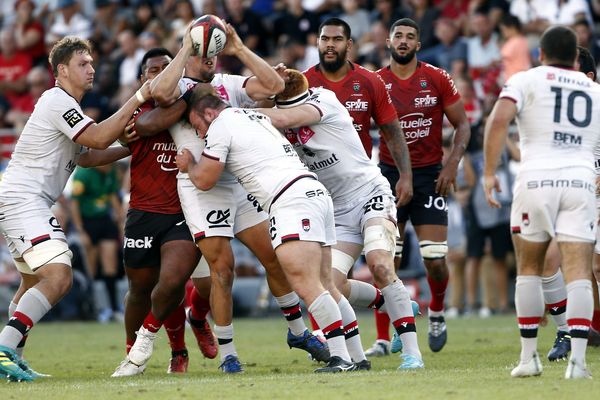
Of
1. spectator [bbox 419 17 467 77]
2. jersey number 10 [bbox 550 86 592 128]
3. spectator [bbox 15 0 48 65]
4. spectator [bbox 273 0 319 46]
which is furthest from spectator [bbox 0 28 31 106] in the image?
jersey number 10 [bbox 550 86 592 128]

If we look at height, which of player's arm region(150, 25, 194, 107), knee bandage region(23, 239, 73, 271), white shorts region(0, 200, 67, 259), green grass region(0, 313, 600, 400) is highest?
player's arm region(150, 25, 194, 107)

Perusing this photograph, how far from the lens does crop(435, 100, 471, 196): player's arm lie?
12516mm

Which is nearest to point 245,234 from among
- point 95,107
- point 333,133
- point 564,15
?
point 333,133

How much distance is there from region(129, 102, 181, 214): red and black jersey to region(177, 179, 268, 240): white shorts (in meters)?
0.21

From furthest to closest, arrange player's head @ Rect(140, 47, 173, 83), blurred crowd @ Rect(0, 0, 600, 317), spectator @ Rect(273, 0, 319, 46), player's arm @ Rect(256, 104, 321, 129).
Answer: spectator @ Rect(273, 0, 319, 46) → blurred crowd @ Rect(0, 0, 600, 317) → player's head @ Rect(140, 47, 173, 83) → player's arm @ Rect(256, 104, 321, 129)

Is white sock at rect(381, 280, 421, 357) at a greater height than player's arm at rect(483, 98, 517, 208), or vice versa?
player's arm at rect(483, 98, 517, 208)

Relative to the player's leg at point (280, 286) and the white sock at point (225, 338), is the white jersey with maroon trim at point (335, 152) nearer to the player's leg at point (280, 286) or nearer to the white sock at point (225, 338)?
the player's leg at point (280, 286)

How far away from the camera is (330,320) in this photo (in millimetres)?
9641

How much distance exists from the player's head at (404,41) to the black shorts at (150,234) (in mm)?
3280

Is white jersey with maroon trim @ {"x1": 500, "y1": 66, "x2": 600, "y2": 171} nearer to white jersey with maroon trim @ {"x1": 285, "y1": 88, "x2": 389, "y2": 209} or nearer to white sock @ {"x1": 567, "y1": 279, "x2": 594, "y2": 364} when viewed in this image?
white sock @ {"x1": 567, "y1": 279, "x2": 594, "y2": 364}

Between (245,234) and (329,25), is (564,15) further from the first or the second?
(245,234)

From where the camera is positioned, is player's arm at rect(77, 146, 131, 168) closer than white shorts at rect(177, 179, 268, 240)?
No

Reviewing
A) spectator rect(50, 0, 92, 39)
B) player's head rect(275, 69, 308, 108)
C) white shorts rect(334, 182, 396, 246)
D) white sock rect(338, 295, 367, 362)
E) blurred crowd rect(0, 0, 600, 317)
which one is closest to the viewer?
white sock rect(338, 295, 367, 362)

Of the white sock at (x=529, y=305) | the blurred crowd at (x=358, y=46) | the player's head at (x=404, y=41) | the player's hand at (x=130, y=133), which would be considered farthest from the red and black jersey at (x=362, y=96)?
the blurred crowd at (x=358, y=46)
